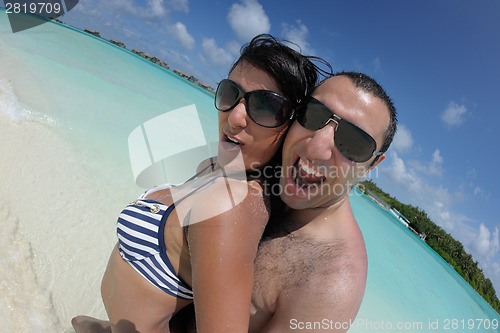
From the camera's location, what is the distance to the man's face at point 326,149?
178cm

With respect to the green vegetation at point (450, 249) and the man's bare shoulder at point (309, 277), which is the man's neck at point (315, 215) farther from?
the green vegetation at point (450, 249)

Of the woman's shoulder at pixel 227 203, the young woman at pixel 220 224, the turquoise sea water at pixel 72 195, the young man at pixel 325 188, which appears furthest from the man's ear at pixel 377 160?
the turquoise sea water at pixel 72 195

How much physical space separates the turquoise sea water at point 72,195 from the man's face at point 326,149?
680mm

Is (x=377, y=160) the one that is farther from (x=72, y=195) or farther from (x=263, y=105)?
(x=72, y=195)

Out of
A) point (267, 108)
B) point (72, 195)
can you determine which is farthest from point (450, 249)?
point (267, 108)

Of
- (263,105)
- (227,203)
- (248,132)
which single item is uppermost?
(263,105)

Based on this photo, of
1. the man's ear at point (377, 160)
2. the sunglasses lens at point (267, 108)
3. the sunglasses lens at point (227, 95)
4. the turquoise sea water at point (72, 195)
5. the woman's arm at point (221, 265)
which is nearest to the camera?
the woman's arm at point (221, 265)

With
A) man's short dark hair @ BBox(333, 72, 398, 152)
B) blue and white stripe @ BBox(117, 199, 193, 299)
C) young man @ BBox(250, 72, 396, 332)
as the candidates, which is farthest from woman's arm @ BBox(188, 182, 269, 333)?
man's short dark hair @ BBox(333, 72, 398, 152)

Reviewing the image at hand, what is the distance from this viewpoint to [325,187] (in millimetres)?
1827

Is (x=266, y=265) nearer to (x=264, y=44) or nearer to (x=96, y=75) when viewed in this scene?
(x=264, y=44)

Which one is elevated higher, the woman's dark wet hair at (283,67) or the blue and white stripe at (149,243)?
the woman's dark wet hair at (283,67)

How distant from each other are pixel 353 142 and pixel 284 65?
0.49m

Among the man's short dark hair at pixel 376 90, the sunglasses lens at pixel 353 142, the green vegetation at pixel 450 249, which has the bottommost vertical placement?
the green vegetation at pixel 450 249

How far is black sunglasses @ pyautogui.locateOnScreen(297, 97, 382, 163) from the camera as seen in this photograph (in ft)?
5.81
